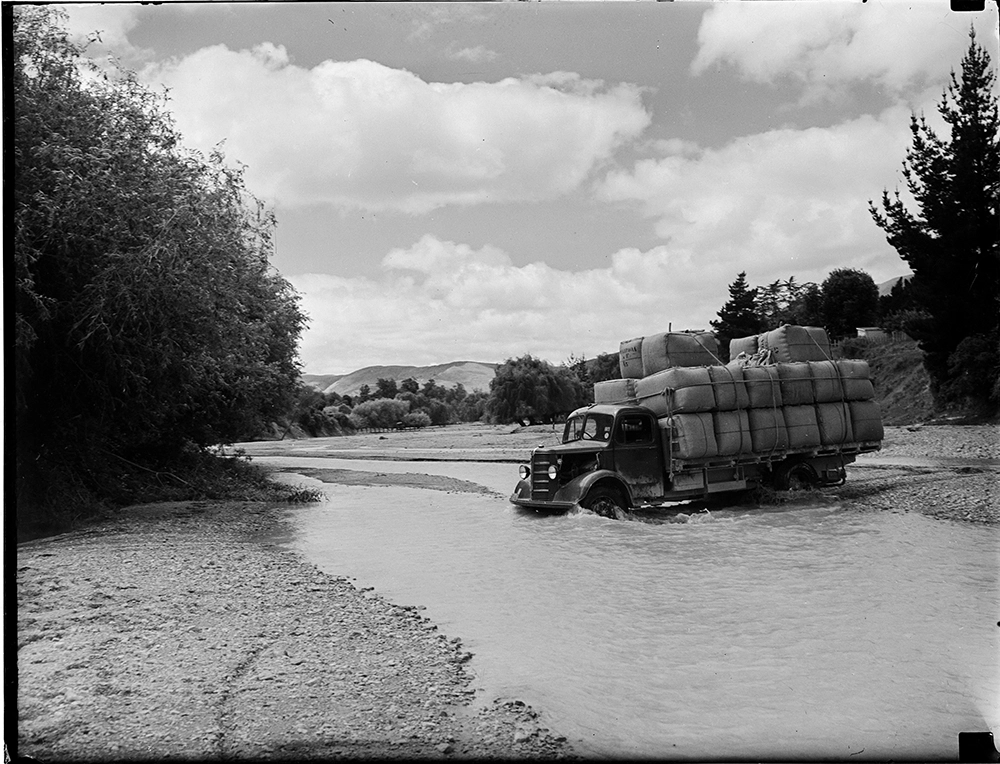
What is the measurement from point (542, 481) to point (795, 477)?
5.07 m

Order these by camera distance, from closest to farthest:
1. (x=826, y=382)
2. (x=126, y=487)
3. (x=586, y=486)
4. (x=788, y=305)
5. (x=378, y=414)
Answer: (x=586, y=486), (x=126, y=487), (x=826, y=382), (x=788, y=305), (x=378, y=414)

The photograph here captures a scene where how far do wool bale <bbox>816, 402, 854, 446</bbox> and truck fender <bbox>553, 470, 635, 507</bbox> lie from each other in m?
4.46

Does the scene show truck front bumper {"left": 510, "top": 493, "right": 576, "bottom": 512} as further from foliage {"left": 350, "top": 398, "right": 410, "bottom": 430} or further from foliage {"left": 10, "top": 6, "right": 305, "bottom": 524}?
foliage {"left": 350, "top": 398, "right": 410, "bottom": 430}

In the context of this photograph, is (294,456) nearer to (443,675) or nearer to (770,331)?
(770,331)

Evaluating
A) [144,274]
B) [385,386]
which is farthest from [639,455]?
[385,386]

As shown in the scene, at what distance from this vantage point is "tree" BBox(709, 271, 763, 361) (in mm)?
11517

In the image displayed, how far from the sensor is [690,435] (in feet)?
40.6

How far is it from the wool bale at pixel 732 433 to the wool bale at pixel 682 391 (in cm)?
34

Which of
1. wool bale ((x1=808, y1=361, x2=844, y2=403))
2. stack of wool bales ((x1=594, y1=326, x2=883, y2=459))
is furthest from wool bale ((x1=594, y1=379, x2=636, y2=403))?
wool bale ((x1=808, y1=361, x2=844, y2=403))

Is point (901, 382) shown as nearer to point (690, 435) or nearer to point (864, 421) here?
point (864, 421)

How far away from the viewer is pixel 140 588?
7324mm

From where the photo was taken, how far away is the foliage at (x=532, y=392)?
1662 centimetres

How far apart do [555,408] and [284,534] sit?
699 centimetres

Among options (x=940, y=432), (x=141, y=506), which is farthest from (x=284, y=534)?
(x=940, y=432)
